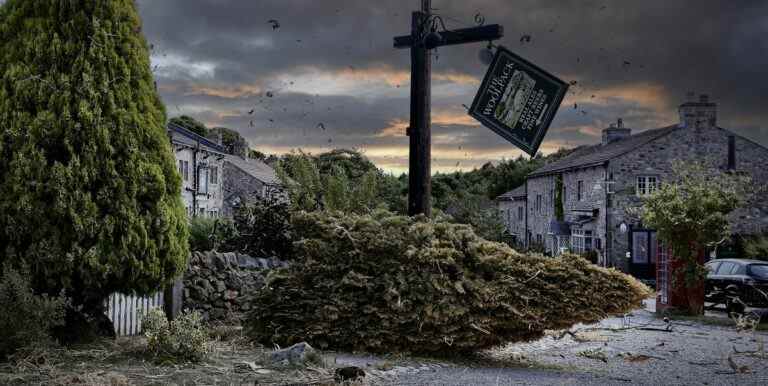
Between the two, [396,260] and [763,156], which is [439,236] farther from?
[763,156]

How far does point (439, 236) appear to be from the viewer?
387 inches

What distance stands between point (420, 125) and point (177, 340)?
4.42m

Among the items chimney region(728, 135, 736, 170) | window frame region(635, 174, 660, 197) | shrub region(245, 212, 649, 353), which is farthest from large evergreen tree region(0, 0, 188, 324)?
chimney region(728, 135, 736, 170)

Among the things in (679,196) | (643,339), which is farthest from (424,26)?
(679,196)

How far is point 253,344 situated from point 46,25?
4.75m

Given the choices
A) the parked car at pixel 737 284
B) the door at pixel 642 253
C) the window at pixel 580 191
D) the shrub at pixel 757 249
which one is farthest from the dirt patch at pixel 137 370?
the window at pixel 580 191

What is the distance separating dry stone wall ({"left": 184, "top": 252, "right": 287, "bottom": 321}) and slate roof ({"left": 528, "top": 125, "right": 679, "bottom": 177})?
24240 mm

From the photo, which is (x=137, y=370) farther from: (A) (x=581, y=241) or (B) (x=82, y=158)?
(A) (x=581, y=241)

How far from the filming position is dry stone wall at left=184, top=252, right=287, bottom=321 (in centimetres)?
1222

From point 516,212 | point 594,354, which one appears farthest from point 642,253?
point 594,354

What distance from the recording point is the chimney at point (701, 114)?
1332 inches

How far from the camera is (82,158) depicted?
868cm

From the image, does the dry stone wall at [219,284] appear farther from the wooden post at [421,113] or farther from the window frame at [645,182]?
the window frame at [645,182]

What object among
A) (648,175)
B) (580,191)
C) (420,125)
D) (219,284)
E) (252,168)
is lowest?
(219,284)
